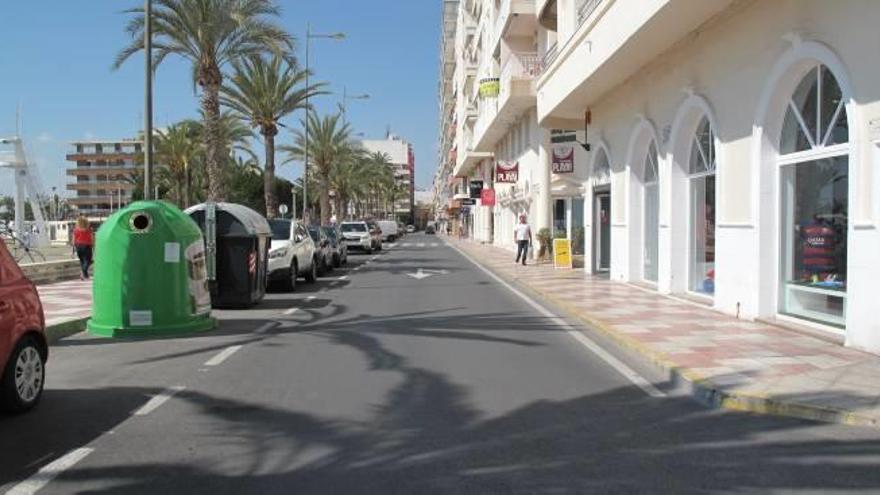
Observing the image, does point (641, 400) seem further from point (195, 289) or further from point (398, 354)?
point (195, 289)

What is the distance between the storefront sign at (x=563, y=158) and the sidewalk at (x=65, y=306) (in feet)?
51.0

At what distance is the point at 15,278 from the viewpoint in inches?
287

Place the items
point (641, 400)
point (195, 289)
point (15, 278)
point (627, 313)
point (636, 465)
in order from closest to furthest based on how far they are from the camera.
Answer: point (636, 465), point (15, 278), point (641, 400), point (195, 289), point (627, 313)

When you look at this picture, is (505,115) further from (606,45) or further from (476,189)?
(606,45)

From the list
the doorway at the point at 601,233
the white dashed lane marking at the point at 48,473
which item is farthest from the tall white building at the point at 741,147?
the white dashed lane marking at the point at 48,473

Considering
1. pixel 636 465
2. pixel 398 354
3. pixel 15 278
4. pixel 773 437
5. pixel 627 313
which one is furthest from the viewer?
pixel 627 313

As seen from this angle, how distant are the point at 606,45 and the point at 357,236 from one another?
1115 inches

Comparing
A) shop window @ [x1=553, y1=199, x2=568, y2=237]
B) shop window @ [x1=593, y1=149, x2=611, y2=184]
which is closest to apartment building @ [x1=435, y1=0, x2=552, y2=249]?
shop window @ [x1=553, y1=199, x2=568, y2=237]

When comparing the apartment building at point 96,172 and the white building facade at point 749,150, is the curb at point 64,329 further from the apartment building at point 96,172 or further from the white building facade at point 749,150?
the apartment building at point 96,172

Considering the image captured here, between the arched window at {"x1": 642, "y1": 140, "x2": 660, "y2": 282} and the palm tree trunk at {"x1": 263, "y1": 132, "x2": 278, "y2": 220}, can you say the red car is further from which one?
the palm tree trunk at {"x1": 263, "y1": 132, "x2": 278, "y2": 220}

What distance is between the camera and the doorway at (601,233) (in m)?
23.7

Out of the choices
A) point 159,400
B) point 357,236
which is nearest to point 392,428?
point 159,400

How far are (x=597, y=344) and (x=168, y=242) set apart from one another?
242 inches

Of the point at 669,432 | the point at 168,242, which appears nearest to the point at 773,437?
the point at 669,432
